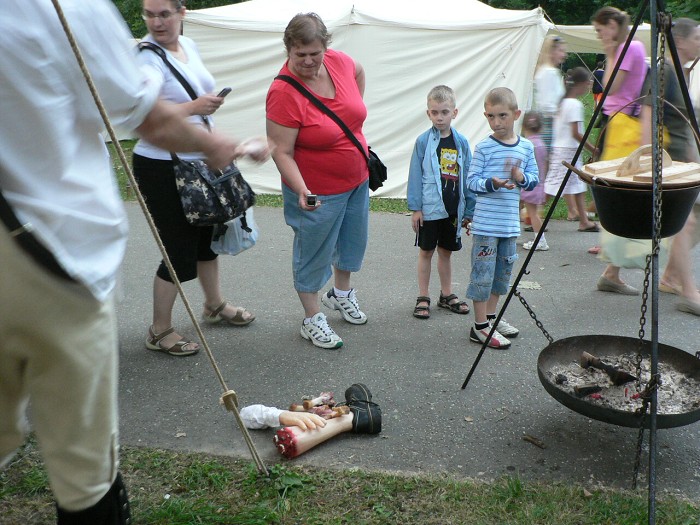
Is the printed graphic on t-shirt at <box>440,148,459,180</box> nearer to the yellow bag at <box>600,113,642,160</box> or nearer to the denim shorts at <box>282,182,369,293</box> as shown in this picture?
the denim shorts at <box>282,182,369,293</box>

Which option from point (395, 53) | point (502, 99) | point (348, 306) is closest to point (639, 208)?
point (502, 99)

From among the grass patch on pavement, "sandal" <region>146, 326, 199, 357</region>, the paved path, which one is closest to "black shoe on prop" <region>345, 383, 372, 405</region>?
the paved path

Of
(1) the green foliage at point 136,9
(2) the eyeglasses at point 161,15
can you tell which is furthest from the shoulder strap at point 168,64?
(1) the green foliage at point 136,9

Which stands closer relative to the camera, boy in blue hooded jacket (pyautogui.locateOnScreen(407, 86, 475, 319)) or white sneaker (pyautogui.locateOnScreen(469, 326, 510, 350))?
white sneaker (pyautogui.locateOnScreen(469, 326, 510, 350))

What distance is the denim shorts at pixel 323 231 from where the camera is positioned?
3967mm

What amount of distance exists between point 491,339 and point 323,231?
1.17 m

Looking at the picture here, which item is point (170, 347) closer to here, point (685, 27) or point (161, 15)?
point (161, 15)

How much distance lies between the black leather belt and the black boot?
26.5 inches

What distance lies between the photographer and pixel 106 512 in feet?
5.95

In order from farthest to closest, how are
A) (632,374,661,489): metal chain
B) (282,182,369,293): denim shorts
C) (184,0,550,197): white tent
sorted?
1. (184,0,550,197): white tent
2. (282,182,369,293): denim shorts
3. (632,374,661,489): metal chain

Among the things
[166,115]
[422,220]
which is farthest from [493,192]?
[166,115]

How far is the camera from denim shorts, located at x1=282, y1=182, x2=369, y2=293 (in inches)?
156

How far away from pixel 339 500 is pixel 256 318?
2.14 metres

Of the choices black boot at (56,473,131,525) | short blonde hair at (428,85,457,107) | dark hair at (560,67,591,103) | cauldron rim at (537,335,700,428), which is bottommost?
cauldron rim at (537,335,700,428)
